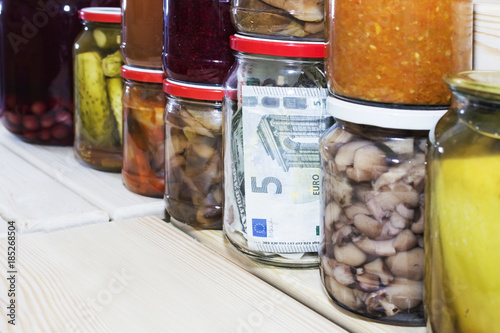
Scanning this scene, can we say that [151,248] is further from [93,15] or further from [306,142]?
[93,15]

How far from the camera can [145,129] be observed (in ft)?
3.60

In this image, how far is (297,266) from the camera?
82cm

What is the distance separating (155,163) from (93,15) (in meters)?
0.32

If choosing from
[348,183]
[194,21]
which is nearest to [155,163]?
[194,21]

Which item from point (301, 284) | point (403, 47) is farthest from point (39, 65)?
point (403, 47)

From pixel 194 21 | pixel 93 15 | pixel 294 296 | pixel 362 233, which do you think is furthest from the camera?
pixel 93 15

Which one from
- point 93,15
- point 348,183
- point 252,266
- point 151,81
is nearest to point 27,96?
point 93,15

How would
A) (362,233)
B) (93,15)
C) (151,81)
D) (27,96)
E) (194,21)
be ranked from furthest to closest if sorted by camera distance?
(27,96) < (93,15) < (151,81) < (194,21) < (362,233)

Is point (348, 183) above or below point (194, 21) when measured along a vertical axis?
below

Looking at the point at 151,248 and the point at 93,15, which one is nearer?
the point at 151,248

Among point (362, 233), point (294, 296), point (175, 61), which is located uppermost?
point (175, 61)

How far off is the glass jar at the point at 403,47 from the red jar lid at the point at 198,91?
286mm

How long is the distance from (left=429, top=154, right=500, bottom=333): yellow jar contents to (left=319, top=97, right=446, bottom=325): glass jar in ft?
0.22

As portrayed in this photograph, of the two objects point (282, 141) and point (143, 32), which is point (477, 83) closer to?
point (282, 141)
